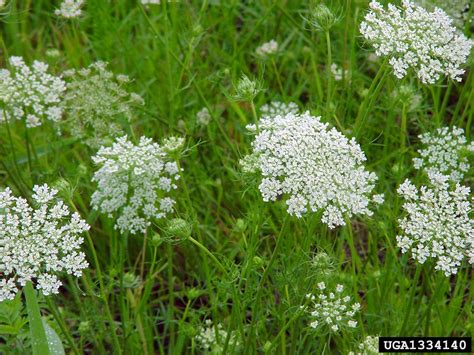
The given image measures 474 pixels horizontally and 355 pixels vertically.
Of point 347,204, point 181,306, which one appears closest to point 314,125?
point 347,204

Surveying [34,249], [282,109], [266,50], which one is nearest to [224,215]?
[282,109]

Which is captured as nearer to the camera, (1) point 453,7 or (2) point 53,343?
(2) point 53,343

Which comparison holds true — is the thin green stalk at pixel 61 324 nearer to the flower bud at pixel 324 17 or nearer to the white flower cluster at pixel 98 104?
the white flower cluster at pixel 98 104

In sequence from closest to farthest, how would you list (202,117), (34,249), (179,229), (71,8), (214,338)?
→ (34,249)
(179,229)
(214,338)
(71,8)
(202,117)

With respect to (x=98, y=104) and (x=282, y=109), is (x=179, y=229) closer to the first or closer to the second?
(x=98, y=104)

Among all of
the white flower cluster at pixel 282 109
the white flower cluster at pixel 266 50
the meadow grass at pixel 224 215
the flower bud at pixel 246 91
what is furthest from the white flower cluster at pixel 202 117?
the flower bud at pixel 246 91

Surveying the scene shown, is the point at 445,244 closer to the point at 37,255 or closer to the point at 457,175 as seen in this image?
the point at 457,175
